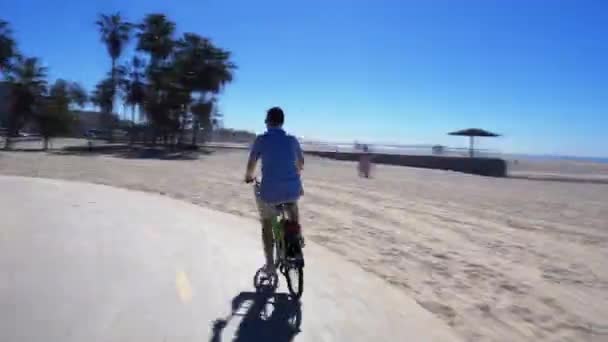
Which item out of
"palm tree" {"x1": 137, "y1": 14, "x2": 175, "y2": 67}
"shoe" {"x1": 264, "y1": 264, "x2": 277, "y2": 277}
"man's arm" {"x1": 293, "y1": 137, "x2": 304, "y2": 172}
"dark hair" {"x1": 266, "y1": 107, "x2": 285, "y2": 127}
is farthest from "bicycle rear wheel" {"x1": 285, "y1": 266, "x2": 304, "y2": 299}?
"palm tree" {"x1": 137, "y1": 14, "x2": 175, "y2": 67}

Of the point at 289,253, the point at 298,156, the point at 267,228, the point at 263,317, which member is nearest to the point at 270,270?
the point at 267,228

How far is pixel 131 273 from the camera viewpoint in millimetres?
5309

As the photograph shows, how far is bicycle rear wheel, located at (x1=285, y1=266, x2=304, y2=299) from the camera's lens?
4.73m

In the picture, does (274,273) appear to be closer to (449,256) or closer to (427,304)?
(427,304)

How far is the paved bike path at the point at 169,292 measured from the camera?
3.90 metres

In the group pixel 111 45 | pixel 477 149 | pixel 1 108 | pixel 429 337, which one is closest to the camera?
pixel 429 337

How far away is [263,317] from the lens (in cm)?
431

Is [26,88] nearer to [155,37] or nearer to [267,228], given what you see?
[155,37]

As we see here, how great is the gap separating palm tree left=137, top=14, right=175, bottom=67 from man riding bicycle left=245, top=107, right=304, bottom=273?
128ft

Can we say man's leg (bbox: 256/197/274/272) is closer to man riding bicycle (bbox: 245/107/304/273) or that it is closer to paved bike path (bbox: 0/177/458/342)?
man riding bicycle (bbox: 245/107/304/273)

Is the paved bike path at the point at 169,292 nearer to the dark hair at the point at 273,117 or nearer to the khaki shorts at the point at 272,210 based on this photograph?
the khaki shorts at the point at 272,210

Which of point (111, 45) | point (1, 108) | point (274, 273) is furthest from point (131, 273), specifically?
point (1, 108)

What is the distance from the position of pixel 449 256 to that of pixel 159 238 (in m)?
3.97

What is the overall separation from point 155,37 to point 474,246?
38.8 meters
